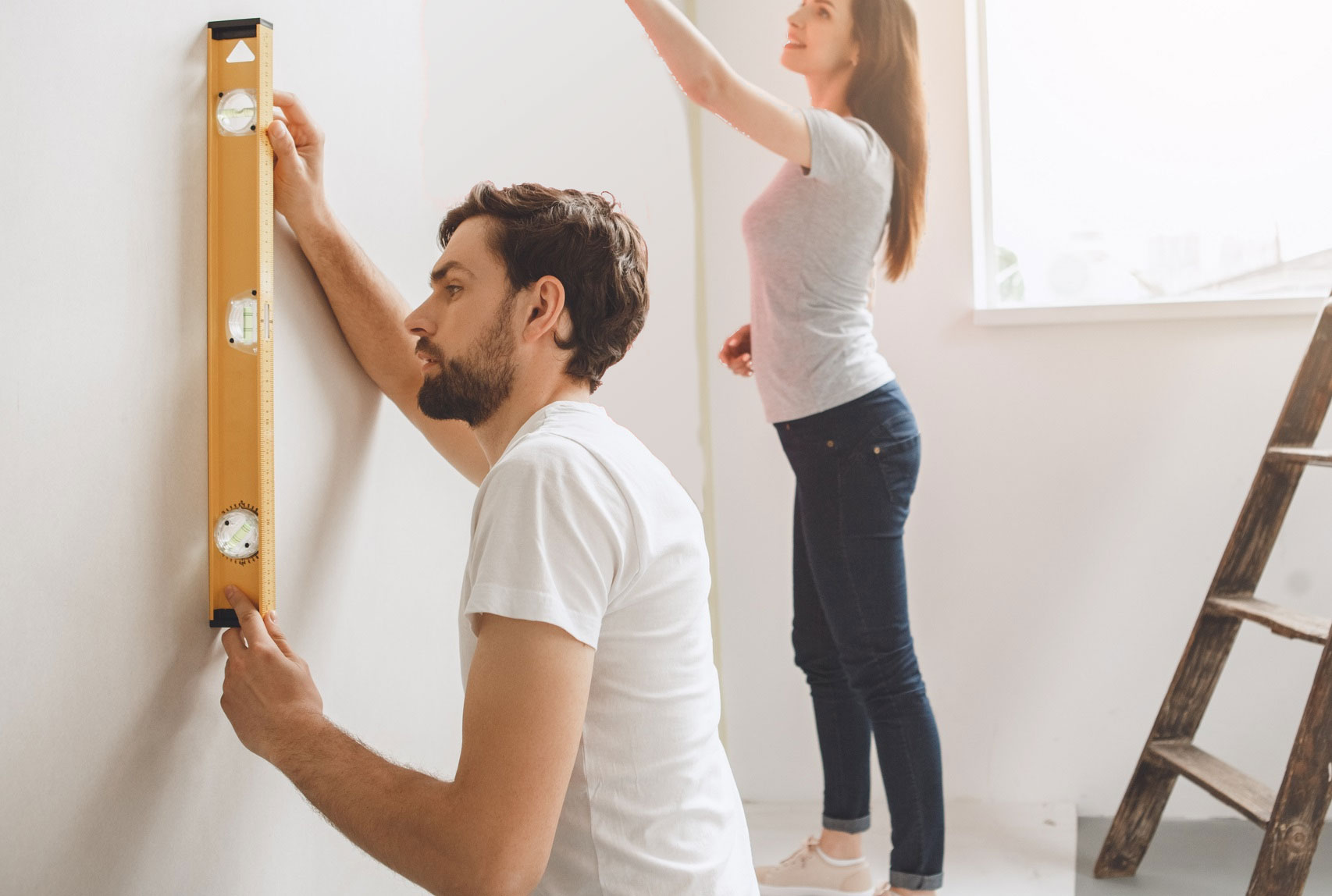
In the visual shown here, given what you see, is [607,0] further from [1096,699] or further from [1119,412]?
[1096,699]

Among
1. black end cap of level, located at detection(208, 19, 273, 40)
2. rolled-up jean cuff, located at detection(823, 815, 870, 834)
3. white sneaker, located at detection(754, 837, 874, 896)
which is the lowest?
white sneaker, located at detection(754, 837, 874, 896)

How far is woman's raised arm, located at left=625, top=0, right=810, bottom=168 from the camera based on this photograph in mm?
1408

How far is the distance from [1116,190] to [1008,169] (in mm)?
247

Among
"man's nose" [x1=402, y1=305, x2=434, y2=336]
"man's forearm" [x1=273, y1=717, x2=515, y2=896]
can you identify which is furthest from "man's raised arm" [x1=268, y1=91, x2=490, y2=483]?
"man's forearm" [x1=273, y1=717, x2=515, y2=896]

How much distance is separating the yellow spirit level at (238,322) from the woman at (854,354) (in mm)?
858

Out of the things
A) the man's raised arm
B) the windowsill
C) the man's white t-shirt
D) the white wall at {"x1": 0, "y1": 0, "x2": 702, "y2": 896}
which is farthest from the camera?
the windowsill

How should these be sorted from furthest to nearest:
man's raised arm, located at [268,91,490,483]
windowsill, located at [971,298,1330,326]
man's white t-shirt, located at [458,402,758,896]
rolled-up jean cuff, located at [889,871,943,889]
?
windowsill, located at [971,298,1330,326]
rolled-up jean cuff, located at [889,871,943,889]
man's raised arm, located at [268,91,490,483]
man's white t-shirt, located at [458,402,758,896]

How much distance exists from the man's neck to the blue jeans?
0.77 meters

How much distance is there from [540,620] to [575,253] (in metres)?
0.40

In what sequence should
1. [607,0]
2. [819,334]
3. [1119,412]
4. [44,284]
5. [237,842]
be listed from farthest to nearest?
[1119,412] → [607,0] → [819,334] → [237,842] → [44,284]

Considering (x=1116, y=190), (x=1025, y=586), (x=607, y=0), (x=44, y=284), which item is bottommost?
(x=1025, y=586)

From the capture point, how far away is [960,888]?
2014mm

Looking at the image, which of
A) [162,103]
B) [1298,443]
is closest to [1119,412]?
[1298,443]

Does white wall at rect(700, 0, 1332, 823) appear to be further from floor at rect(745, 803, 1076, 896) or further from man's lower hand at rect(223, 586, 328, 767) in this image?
man's lower hand at rect(223, 586, 328, 767)
